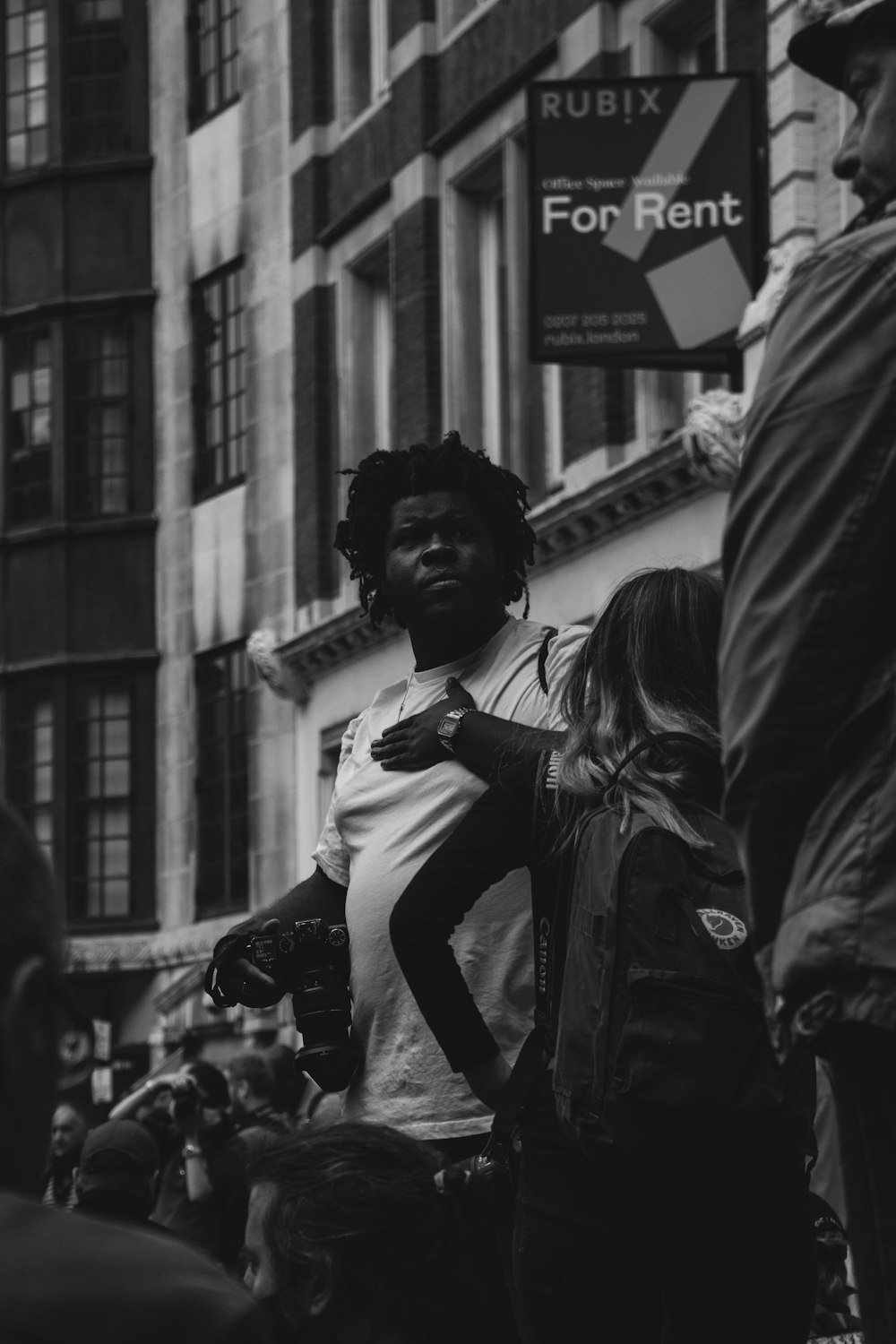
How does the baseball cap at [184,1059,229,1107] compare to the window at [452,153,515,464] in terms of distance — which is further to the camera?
the window at [452,153,515,464]

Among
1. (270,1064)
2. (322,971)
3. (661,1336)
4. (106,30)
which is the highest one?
(106,30)

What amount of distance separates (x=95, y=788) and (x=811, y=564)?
78.3 feet

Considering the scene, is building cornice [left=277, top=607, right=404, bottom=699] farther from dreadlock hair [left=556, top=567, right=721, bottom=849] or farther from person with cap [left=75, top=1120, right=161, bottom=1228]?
dreadlock hair [left=556, top=567, right=721, bottom=849]

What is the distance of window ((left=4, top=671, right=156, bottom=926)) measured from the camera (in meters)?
26.0

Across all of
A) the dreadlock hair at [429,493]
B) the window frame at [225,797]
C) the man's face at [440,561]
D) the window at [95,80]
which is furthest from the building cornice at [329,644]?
the man's face at [440,561]

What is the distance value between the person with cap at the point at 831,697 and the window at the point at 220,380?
72.2 feet

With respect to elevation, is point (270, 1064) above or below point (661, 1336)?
below

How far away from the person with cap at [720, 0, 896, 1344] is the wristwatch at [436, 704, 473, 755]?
5.80ft

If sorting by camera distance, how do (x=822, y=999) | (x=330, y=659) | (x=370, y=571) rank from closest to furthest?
(x=822, y=999)
(x=370, y=571)
(x=330, y=659)

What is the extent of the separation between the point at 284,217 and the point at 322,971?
65.8ft

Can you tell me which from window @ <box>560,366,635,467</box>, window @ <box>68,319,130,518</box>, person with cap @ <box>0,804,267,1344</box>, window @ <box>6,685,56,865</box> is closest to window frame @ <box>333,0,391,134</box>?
window @ <box>68,319,130,518</box>

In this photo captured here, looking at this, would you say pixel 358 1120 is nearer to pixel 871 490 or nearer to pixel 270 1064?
pixel 871 490

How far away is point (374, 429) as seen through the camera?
2247 centimetres

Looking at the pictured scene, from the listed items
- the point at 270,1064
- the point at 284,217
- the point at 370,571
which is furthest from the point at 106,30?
the point at 370,571
